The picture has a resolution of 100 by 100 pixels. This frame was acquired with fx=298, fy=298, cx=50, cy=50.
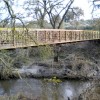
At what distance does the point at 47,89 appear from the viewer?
16891mm

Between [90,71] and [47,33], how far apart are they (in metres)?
5.76

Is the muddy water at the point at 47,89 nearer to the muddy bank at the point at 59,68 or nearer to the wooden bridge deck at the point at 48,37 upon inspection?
the muddy bank at the point at 59,68

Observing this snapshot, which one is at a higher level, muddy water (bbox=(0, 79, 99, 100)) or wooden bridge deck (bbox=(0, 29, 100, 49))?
wooden bridge deck (bbox=(0, 29, 100, 49))

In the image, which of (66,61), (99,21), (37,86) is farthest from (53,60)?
(37,86)

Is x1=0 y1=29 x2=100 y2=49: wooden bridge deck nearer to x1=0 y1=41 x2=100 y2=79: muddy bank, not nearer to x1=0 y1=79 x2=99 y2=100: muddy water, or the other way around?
x1=0 y1=41 x2=100 y2=79: muddy bank

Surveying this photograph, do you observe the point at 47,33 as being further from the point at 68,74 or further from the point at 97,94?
the point at 97,94

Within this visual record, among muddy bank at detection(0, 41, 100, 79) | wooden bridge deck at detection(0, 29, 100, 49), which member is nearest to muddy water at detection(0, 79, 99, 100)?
muddy bank at detection(0, 41, 100, 79)

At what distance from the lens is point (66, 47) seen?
Answer: 34125mm

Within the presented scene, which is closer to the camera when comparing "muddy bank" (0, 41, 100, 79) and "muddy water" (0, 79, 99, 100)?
"muddy water" (0, 79, 99, 100)

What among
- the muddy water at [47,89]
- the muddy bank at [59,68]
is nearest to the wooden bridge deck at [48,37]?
the muddy bank at [59,68]

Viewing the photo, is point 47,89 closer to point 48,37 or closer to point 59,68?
point 48,37

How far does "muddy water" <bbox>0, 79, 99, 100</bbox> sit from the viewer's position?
16.4 m

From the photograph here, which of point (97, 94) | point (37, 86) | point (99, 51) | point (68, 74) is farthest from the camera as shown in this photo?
point (99, 51)

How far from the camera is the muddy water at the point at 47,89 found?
1638 cm
